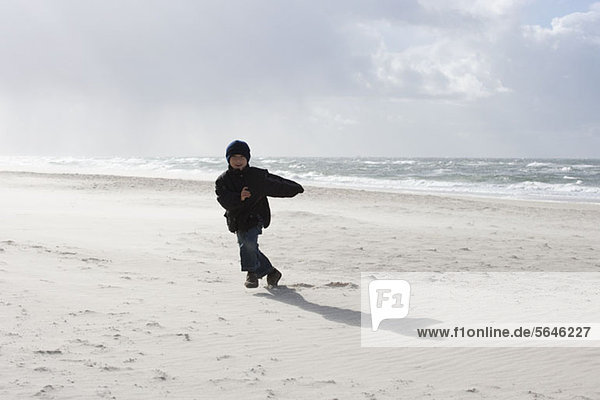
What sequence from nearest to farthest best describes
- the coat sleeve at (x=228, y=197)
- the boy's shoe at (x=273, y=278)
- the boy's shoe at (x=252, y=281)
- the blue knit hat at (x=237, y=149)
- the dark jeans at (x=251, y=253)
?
the blue knit hat at (x=237, y=149) < the coat sleeve at (x=228, y=197) < the dark jeans at (x=251, y=253) < the boy's shoe at (x=252, y=281) < the boy's shoe at (x=273, y=278)

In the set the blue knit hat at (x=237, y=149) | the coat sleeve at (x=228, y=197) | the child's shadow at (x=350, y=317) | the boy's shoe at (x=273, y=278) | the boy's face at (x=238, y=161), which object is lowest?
Result: the child's shadow at (x=350, y=317)

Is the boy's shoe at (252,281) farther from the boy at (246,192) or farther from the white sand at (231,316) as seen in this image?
the boy at (246,192)

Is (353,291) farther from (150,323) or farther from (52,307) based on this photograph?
(52,307)

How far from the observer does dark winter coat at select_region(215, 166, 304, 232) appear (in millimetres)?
6734

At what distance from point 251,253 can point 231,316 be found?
1117 millimetres

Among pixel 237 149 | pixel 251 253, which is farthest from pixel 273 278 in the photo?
pixel 237 149

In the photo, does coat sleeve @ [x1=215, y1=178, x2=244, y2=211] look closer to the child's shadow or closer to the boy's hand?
the boy's hand

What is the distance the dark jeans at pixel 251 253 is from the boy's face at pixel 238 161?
0.71 m

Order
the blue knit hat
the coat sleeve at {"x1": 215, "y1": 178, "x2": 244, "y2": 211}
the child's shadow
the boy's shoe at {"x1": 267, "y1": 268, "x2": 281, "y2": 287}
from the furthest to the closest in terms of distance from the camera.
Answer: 1. the boy's shoe at {"x1": 267, "y1": 268, "x2": 281, "y2": 287}
2. the coat sleeve at {"x1": 215, "y1": 178, "x2": 244, "y2": 211}
3. the blue knit hat
4. the child's shadow

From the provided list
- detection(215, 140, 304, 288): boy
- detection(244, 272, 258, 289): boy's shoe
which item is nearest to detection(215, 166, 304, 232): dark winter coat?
detection(215, 140, 304, 288): boy

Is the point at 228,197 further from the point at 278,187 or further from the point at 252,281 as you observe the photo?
the point at 252,281

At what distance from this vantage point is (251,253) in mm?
6996

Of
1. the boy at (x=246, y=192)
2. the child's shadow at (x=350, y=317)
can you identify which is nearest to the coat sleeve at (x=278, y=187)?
the boy at (x=246, y=192)

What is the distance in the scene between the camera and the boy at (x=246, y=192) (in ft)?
21.9
